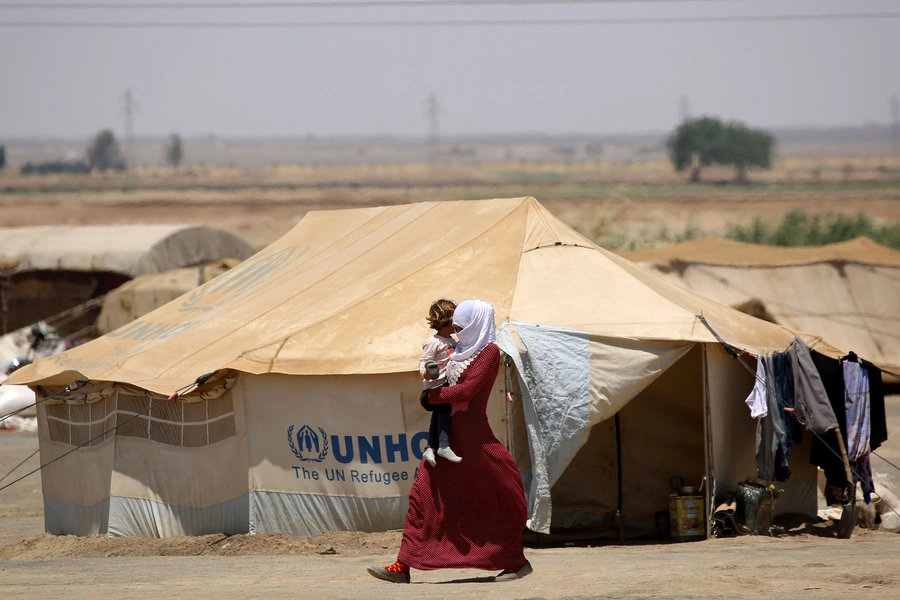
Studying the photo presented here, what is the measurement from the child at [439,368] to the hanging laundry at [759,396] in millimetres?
2682

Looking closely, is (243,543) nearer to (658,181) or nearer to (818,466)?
(818,466)

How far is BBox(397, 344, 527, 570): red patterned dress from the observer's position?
235 inches

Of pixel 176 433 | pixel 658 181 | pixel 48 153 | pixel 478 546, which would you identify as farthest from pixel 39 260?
pixel 48 153

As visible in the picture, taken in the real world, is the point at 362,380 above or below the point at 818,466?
above

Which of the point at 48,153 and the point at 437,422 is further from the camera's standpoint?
the point at 48,153

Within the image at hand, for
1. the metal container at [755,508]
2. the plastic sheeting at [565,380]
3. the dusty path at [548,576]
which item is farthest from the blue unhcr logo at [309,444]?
the metal container at [755,508]

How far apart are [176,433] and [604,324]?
3336mm

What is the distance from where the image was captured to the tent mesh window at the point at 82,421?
8.44 meters

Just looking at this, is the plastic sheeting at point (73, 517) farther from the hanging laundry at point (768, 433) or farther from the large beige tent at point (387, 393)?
the hanging laundry at point (768, 433)

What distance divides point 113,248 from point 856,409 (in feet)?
56.2

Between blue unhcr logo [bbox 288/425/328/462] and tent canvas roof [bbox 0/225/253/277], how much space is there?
1461cm

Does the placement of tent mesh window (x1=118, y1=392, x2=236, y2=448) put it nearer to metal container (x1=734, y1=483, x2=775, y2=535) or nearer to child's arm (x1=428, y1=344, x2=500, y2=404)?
child's arm (x1=428, y1=344, x2=500, y2=404)

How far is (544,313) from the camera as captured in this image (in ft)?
25.6

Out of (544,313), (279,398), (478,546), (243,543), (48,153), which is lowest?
(243,543)
